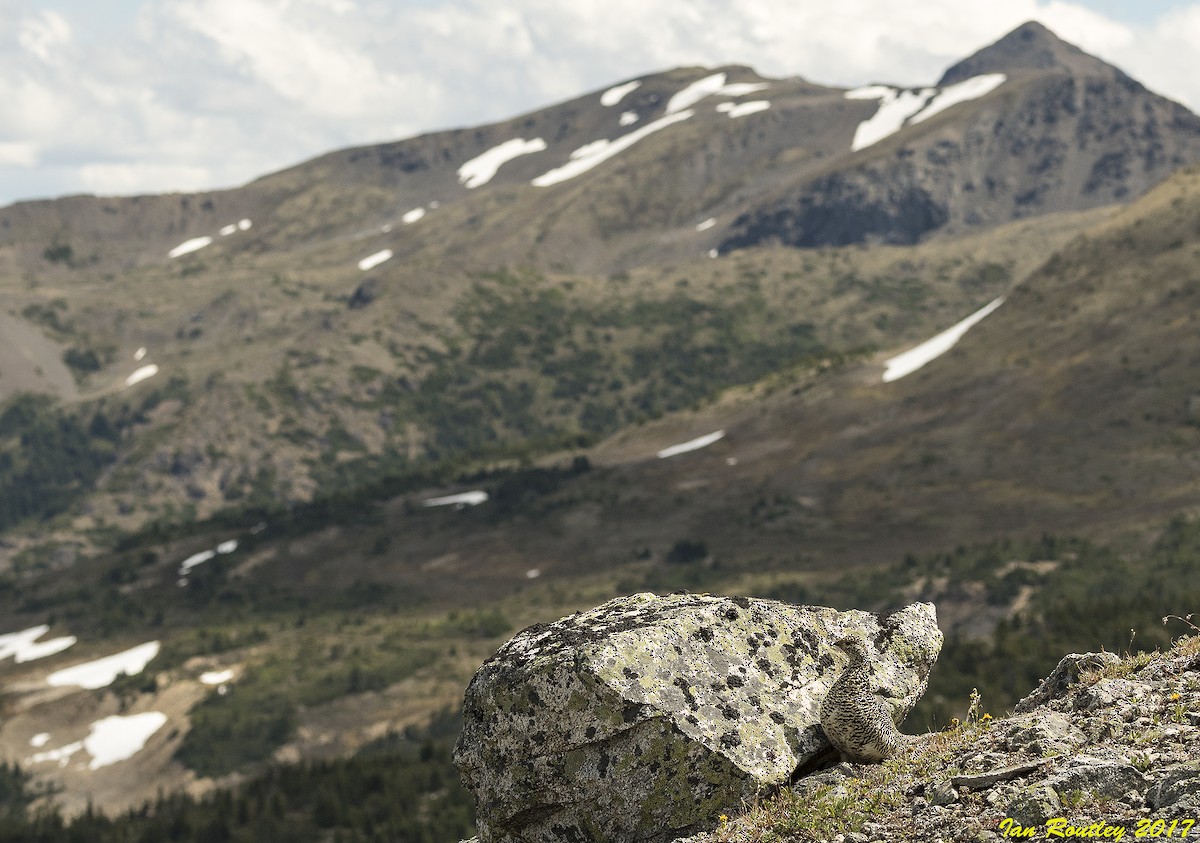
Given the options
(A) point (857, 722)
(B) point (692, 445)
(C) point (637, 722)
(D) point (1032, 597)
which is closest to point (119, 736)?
(D) point (1032, 597)

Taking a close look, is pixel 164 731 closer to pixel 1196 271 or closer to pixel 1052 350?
pixel 1052 350

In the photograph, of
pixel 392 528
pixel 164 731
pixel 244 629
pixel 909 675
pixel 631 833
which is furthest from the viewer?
pixel 392 528

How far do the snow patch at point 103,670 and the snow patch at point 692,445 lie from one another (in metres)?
72.5

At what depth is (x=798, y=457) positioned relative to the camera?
170m

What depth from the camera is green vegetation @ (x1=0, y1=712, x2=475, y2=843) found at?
89875 mm

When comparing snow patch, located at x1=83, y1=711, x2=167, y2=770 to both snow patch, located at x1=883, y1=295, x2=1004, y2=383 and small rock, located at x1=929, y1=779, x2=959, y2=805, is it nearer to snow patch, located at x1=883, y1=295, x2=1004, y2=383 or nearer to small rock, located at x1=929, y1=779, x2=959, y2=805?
snow patch, located at x1=883, y1=295, x2=1004, y2=383

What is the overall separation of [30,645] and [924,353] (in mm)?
127412

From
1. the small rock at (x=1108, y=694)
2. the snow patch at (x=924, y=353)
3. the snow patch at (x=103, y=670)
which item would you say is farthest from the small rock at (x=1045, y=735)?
the snow patch at (x=924, y=353)

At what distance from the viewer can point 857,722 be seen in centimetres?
1359

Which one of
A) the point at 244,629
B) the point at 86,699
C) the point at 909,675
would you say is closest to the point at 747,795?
the point at 909,675

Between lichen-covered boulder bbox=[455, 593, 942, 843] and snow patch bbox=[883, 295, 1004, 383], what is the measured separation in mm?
175455

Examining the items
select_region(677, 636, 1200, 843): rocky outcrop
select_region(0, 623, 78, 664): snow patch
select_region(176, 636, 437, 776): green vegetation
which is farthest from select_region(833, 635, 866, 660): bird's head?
select_region(0, 623, 78, 664): snow patch

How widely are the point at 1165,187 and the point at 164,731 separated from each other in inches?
5978

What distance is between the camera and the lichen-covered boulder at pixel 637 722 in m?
13.6
